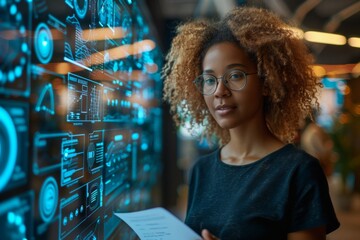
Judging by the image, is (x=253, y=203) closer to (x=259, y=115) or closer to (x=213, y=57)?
(x=259, y=115)

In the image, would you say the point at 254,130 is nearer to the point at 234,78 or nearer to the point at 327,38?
the point at 234,78

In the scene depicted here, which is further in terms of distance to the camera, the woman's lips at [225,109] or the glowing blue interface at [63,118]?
the woman's lips at [225,109]

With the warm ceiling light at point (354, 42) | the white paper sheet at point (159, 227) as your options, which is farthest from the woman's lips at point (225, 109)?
the warm ceiling light at point (354, 42)

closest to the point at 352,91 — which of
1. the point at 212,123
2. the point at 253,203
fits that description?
the point at 212,123

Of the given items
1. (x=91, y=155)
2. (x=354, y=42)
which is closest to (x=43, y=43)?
(x=91, y=155)

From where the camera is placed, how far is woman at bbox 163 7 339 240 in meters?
1.00

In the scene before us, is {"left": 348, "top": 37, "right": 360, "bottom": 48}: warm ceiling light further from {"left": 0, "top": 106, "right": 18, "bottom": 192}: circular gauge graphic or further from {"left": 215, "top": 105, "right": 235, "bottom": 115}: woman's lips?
{"left": 0, "top": 106, "right": 18, "bottom": 192}: circular gauge graphic

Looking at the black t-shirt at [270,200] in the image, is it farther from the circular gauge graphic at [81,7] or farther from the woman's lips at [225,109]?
the circular gauge graphic at [81,7]

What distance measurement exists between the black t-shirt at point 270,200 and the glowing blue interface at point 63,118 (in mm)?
365

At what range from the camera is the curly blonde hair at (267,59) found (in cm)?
117

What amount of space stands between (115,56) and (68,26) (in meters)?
0.51

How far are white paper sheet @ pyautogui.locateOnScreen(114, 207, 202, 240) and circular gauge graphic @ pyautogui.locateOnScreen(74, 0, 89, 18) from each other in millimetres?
546

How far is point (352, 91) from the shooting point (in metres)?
6.11

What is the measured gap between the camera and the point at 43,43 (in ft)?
2.40
